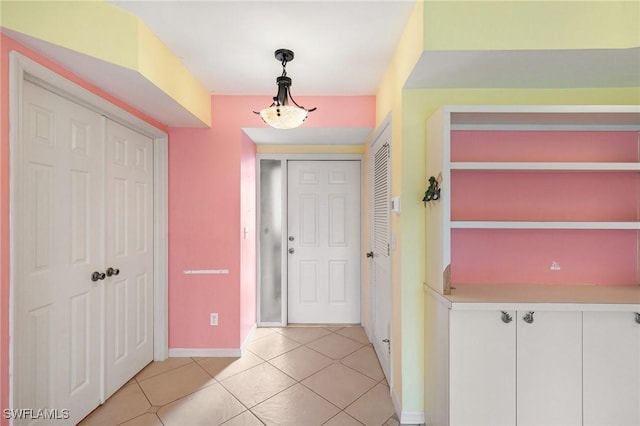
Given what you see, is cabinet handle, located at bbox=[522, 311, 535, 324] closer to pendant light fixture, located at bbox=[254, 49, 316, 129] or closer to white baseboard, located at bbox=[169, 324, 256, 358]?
pendant light fixture, located at bbox=[254, 49, 316, 129]

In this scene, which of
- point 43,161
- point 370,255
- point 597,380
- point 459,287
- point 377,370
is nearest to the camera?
point 597,380

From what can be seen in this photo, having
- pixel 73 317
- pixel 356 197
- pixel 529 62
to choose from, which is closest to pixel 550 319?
pixel 529 62

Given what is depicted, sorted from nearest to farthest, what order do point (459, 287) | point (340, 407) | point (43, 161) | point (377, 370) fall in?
point (43, 161) → point (459, 287) → point (340, 407) → point (377, 370)

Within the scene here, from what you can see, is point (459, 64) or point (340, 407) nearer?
point (459, 64)

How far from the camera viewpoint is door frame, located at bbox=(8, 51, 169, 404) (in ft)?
4.23

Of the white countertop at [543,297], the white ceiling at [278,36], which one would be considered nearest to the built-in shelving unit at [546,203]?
the white countertop at [543,297]

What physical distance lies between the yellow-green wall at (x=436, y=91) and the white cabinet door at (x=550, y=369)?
1.76 feet

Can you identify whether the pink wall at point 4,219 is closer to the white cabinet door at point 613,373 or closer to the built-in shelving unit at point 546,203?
the built-in shelving unit at point 546,203

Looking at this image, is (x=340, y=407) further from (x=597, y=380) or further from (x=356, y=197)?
(x=356, y=197)

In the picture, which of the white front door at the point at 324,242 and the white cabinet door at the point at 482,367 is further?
the white front door at the point at 324,242

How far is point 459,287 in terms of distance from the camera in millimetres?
1685

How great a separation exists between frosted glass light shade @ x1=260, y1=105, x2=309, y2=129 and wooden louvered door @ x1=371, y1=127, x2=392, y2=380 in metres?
0.72

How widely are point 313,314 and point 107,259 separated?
7.11 feet

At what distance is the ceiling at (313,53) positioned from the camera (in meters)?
1.43
